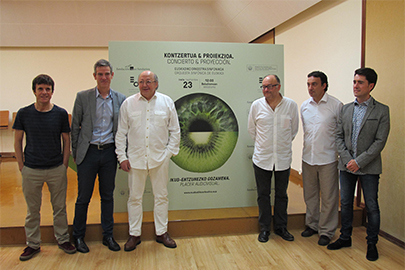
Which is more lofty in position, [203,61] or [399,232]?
[203,61]

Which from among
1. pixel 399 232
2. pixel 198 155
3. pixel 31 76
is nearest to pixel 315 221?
pixel 399 232

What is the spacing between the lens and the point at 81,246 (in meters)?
2.76

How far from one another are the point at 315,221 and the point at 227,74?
1.87 metres

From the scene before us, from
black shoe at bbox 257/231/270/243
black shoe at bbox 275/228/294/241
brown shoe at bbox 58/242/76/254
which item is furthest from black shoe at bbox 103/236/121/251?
black shoe at bbox 275/228/294/241

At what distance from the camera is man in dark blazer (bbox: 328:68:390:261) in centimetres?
259

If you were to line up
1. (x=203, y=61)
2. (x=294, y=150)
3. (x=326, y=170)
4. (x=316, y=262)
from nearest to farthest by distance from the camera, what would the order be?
(x=316, y=262), (x=326, y=170), (x=203, y=61), (x=294, y=150)

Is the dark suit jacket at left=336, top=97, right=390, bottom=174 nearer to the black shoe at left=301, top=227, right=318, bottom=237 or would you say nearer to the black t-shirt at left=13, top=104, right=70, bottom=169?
the black shoe at left=301, top=227, right=318, bottom=237

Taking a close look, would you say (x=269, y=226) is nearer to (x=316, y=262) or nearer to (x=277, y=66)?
(x=316, y=262)

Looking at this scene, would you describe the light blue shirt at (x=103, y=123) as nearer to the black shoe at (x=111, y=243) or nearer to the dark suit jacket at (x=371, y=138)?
the black shoe at (x=111, y=243)

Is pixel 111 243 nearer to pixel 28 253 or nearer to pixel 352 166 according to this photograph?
pixel 28 253

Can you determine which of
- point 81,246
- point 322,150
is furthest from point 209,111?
point 81,246

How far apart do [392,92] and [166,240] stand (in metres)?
2.72

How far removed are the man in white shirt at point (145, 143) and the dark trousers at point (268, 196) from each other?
920 mm

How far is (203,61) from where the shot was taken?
3.36 meters
